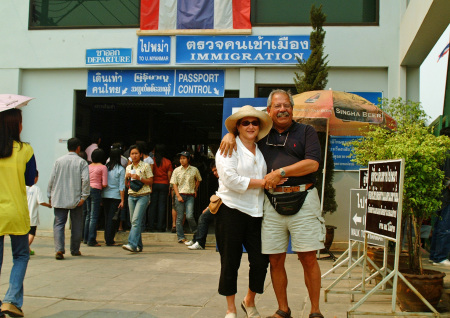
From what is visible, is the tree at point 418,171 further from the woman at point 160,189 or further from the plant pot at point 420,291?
the woman at point 160,189

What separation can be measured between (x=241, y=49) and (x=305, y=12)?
5.04 feet

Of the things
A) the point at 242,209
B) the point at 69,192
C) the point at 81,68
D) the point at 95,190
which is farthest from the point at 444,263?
the point at 81,68

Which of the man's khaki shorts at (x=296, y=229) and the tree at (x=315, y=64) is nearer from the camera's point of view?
the man's khaki shorts at (x=296, y=229)

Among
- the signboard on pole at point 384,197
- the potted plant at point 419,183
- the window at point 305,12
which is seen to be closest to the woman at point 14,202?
the signboard on pole at point 384,197

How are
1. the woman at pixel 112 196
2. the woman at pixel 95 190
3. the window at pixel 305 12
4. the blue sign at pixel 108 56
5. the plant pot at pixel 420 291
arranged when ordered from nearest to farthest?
1. the plant pot at pixel 420 291
2. the woman at pixel 95 190
3. the woman at pixel 112 196
4. the window at pixel 305 12
5. the blue sign at pixel 108 56

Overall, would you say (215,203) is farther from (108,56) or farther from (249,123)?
(108,56)

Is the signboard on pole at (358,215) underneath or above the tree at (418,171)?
underneath

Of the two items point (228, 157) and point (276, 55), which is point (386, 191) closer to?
point (228, 157)

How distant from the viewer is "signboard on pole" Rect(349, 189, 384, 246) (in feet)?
19.2

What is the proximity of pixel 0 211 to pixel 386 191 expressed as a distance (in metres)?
3.46

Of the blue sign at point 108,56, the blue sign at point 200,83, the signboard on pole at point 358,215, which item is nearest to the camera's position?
the signboard on pole at point 358,215

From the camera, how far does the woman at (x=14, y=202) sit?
4363 mm

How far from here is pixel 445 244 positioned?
802cm

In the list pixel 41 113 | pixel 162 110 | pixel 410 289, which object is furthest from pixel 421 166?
pixel 162 110
